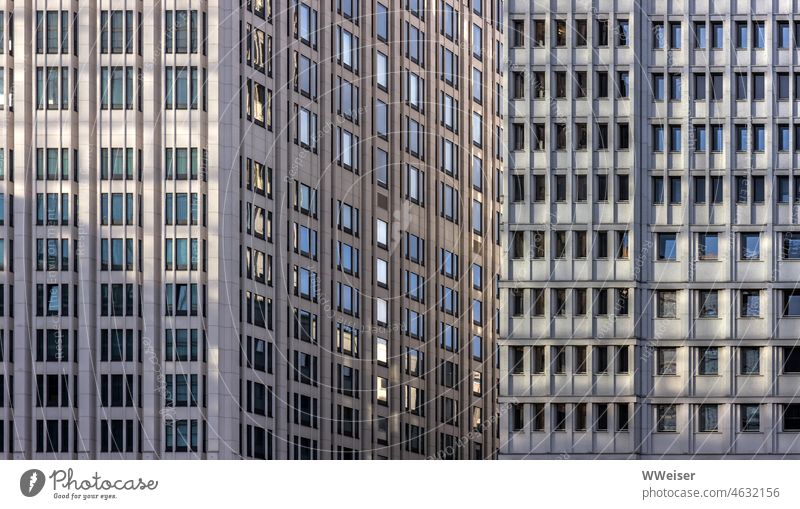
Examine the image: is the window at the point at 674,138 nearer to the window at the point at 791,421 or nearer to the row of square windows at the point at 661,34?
the row of square windows at the point at 661,34

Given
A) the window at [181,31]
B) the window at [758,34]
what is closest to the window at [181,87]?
the window at [181,31]

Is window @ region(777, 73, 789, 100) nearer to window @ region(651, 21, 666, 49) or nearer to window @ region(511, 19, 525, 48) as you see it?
window @ region(651, 21, 666, 49)

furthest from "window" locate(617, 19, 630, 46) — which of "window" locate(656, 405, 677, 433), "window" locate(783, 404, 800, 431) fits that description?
"window" locate(783, 404, 800, 431)

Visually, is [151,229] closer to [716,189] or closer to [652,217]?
[652,217]

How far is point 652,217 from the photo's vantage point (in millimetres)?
165250

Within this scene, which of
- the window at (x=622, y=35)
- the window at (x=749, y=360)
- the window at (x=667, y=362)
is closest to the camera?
the window at (x=749, y=360)

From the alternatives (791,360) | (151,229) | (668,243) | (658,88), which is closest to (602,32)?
(658,88)

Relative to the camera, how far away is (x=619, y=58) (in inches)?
6516

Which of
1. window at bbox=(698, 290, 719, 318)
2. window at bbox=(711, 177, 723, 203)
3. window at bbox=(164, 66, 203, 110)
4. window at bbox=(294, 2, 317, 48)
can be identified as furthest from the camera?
window at bbox=(294, 2, 317, 48)

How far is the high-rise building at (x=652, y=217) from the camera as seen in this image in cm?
16262

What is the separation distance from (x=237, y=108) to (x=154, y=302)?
1569 cm

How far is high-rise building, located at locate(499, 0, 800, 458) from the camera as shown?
162625mm

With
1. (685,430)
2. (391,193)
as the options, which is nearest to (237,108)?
(391,193)
